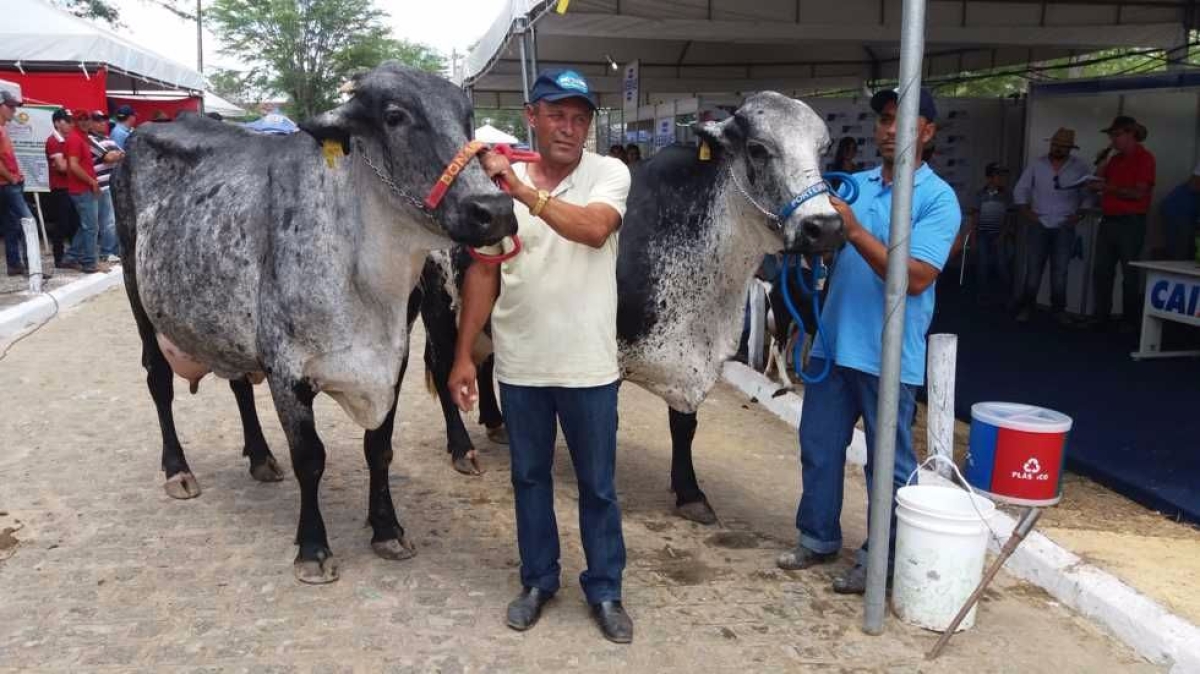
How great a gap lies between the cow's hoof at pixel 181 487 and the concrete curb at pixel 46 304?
4512 mm

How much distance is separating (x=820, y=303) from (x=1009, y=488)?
134cm

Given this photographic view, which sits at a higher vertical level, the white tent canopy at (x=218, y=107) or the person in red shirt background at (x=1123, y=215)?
the white tent canopy at (x=218, y=107)

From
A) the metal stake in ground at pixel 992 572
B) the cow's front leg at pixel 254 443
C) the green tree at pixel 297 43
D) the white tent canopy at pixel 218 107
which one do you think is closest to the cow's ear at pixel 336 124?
the cow's front leg at pixel 254 443

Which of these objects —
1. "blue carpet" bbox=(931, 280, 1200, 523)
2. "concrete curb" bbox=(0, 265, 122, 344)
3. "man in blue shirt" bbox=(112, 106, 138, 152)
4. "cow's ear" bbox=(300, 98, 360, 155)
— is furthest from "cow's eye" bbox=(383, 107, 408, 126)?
"man in blue shirt" bbox=(112, 106, 138, 152)

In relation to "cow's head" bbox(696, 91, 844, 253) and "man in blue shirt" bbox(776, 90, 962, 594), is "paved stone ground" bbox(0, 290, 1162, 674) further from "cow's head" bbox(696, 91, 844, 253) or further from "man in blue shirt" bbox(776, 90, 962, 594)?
"cow's head" bbox(696, 91, 844, 253)

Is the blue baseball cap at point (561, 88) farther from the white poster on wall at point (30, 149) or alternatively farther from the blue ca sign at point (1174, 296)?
the white poster on wall at point (30, 149)

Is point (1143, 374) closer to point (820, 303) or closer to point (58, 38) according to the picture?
point (820, 303)

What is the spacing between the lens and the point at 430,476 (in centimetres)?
507

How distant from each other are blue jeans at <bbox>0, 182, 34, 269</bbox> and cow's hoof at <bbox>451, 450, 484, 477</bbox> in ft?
26.4

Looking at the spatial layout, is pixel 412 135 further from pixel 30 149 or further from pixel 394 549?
pixel 30 149

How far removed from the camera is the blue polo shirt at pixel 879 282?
3.27 meters

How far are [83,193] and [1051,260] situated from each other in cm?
1066

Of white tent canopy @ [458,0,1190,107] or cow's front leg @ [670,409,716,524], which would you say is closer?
cow's front leg @ [670,409,716,524]

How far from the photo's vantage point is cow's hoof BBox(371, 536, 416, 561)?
156 inches
